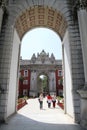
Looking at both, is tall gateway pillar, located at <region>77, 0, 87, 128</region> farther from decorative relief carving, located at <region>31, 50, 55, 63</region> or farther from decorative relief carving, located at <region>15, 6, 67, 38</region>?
decorative relief carving, located at <region>31, 50, 55, 63</region>

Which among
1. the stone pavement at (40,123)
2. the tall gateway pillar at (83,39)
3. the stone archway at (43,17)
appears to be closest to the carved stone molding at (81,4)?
the tall gateway pillar at (83,39)

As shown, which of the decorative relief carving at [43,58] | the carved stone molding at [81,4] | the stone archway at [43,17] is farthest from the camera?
the decorative relief carving at [43,58]

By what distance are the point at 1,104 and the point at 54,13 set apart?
8.74 metres

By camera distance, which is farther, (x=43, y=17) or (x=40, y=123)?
(x=43, y=17)

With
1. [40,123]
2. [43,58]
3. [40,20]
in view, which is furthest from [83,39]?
[43,58]

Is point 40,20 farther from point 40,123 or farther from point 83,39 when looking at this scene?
point 40,123

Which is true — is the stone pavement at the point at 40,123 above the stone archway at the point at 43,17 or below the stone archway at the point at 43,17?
below

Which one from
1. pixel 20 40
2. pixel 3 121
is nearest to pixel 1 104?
pixel 3 121

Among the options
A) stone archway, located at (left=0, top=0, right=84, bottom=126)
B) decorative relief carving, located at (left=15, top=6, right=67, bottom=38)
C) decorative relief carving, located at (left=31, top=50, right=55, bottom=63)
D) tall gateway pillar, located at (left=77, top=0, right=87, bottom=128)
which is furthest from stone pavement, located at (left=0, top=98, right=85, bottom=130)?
decorative relief carving, located at (left=31, top=50, right=55, bottom=63)

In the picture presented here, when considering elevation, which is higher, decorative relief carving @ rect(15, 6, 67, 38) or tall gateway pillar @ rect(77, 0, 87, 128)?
decorative relief carving @ rect(15, 6, 67, 38)

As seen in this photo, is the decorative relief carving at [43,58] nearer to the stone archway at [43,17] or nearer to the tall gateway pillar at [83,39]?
the stone archway at [43,17]

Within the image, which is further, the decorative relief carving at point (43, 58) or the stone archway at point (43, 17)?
the decorative relief carving at point (43, 58)

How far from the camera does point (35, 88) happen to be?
59.2m

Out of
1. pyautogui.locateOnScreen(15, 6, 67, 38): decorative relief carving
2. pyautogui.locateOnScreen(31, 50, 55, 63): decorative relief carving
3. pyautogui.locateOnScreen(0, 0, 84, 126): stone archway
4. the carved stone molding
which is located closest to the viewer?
pyautogui.locateOnScreen(0, 0, 84, 126): stone archway
